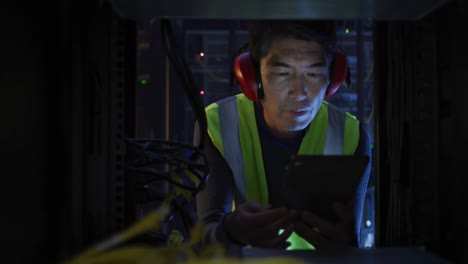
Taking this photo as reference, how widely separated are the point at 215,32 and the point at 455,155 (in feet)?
6.01

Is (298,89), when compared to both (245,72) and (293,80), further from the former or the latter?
(245,72)

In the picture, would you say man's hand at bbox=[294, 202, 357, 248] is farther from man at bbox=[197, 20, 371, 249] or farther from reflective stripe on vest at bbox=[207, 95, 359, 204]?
reflective stripe on vest at bbox=[207, 95, 359, 204]

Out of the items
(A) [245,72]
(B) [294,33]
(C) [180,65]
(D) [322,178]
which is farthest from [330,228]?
(B) [294,33]

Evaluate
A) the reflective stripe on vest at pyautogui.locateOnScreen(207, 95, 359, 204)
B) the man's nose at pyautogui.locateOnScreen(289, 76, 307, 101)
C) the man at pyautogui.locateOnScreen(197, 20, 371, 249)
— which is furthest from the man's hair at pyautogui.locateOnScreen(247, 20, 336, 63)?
the reflective stripe on vest at pyautogui.locateOnScreen(207, 95, 359, 204)

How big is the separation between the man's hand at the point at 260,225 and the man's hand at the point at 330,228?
0.04 meters

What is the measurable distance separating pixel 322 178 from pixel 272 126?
835mm

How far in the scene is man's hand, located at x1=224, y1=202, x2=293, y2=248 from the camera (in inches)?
36.7

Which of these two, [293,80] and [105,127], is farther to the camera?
[293,80]

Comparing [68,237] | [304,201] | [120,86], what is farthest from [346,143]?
[68,237]

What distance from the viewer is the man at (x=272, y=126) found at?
4.36 feet

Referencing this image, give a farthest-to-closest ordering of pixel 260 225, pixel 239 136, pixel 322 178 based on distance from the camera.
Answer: pixel 239 136
pixel 260 225
pixel 322 178

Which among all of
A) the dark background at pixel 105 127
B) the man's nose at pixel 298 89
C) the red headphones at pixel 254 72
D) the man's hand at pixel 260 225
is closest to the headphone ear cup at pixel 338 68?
the red headphones at pixel 254 72

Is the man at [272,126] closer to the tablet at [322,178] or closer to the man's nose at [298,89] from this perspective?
the man's nose at [298,89]

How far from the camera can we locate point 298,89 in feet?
4.66
